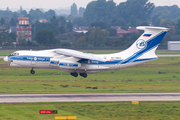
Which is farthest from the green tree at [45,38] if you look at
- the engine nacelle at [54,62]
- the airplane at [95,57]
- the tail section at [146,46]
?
the tail section at [146,46]

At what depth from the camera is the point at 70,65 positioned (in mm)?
42562

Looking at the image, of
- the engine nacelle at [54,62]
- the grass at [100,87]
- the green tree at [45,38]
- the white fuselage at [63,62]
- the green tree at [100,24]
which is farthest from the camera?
the green tree at [100,24]

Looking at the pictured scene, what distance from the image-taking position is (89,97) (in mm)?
41969

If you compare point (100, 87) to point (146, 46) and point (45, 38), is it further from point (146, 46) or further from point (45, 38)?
point (45, 38)

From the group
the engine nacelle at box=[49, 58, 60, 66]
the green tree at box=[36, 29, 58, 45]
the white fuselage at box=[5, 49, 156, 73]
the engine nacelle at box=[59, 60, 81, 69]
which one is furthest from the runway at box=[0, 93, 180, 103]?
the green tree at box=[36, 29, 58, 45]

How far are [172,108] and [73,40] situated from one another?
119 metres

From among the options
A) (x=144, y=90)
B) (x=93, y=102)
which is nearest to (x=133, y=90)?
(x=144, y=90)

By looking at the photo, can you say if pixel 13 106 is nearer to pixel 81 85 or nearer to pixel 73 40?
pixel 81 85

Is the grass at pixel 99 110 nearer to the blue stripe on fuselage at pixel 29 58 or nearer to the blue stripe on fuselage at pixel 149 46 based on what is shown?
the blue stripe on fuselage at pixel 149 46

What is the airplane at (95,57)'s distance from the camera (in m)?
42.8

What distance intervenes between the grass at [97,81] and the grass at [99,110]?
9.64 metres

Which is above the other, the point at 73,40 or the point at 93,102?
the point at 73,40

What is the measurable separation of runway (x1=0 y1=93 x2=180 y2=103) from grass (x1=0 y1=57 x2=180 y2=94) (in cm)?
311

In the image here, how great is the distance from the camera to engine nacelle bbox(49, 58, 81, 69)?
139 feet
